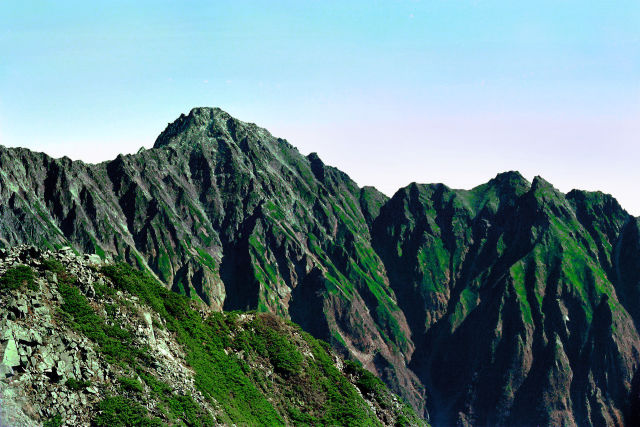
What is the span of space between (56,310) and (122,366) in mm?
8825

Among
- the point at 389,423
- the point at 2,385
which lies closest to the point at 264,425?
the point at 389,423

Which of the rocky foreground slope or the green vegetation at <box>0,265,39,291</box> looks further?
the green vegetation at <box>0,265,39,291</box>

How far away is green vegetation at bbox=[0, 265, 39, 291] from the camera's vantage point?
213 feet

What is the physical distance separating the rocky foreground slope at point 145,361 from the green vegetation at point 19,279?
0.14m

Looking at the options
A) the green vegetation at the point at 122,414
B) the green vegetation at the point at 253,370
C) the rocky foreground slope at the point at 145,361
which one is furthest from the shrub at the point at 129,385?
the green vegetation at the point at 253,370

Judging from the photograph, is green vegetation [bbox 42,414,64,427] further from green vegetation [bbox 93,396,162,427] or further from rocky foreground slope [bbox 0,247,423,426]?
green vegetation [bbox 93,396,162,427]

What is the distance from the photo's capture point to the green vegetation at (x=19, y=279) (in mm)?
65062

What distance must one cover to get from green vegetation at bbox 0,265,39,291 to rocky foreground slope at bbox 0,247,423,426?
5.6 inches

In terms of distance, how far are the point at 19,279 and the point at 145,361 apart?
49.8 feet

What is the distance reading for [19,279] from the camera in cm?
6650

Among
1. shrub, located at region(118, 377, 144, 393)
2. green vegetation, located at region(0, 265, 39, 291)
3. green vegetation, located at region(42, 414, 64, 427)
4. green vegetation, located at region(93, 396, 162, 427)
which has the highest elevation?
green vegetation, located at region(0, 265, 39, 291)

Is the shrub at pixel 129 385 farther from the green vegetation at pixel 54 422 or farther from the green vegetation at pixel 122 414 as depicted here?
the green vegetation at pixel 54 422

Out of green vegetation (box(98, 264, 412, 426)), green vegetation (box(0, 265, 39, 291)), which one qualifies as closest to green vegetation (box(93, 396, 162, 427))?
green vegetation (box(98, 264, 412, 426))

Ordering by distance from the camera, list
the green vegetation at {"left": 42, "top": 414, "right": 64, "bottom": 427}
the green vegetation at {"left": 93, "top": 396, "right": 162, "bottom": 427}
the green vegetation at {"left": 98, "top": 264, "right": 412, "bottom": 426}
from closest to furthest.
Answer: the green vegetation at {"left": 42, "top": 414, "right": 64, "bottom": 427}, the green vegetation at {"left": 93, "top": 396, "right": 162, "bottom": 427}, the green vegetation at {"left": 98, "top": 264, "right": 412, "bottom": 426}
